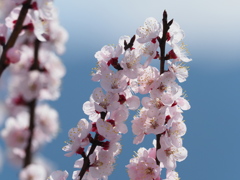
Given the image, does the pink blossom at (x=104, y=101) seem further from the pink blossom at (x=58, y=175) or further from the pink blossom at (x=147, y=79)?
the pink blossom at (x=58, y=175)

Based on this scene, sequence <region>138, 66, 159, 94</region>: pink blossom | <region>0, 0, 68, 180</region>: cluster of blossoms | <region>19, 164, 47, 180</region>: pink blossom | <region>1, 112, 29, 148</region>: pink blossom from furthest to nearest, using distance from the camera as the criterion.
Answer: <region>1, 112, 29, 148</region>: pink blossom, <region>0, 0, 68, 180</region>: cluster of blossoms, <region>19, 164, 47, 180</region>: pink blossom, <region>138, 66, 159, 94</region>: pink blossom

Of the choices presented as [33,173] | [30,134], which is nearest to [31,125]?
[30,134]

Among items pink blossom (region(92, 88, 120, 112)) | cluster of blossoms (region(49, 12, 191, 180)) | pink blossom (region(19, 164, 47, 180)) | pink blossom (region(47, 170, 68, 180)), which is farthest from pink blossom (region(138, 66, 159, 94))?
pink blossom (region(19, 164, 47, 180))

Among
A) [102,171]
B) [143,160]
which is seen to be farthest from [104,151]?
[143,160]

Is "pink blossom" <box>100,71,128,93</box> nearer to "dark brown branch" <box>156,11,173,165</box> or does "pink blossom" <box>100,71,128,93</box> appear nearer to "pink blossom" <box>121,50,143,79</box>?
"pink blossom" <box>121,50,143,79</box>

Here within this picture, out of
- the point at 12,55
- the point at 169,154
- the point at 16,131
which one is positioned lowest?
the point at 169,154

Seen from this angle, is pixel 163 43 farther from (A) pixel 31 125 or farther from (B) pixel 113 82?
(A) pixel 31 125

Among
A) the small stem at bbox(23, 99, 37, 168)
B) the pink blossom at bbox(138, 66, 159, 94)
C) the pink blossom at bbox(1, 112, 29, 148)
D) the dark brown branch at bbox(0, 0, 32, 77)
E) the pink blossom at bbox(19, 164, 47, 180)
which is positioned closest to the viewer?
the dark brown branch at bbox(0, 0, 32, 77)

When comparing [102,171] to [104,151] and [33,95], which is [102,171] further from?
[33,95]
